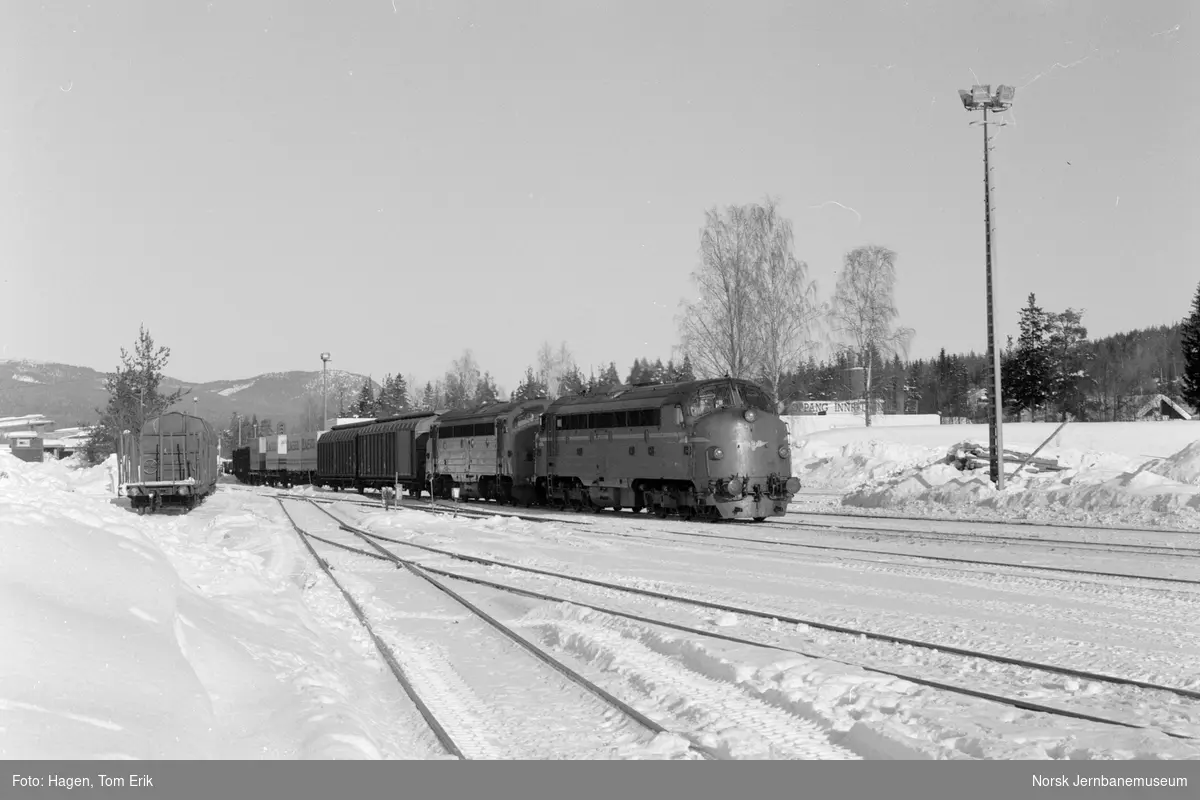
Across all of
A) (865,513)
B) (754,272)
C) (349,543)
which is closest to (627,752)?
(349,543)

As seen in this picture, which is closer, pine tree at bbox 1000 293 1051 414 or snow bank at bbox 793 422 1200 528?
snow bank at bbox 793 422 1200 528

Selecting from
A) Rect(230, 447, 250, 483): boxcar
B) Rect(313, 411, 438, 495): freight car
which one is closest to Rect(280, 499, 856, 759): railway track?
Rect(313, 411, 438, 495): freight car

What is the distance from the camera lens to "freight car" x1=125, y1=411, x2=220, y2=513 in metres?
30.4

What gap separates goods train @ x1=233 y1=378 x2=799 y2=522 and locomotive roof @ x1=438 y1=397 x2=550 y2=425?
0.07m

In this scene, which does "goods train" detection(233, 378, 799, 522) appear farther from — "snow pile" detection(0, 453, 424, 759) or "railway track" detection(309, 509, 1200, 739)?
"snow pile" detection(0, 453, 424, 759)

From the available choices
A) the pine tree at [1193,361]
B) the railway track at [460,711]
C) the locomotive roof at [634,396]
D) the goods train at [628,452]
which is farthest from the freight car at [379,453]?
the pine tree at [1193,361]

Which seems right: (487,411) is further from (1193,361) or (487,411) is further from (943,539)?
(1193,361)

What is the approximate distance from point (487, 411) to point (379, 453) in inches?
458

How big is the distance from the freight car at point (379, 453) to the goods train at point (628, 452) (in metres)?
0.48

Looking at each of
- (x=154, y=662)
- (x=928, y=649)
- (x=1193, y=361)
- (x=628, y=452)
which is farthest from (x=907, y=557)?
(x=1193, y=361)

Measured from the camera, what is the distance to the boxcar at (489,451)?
31344 millimetres

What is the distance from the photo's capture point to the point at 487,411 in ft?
111

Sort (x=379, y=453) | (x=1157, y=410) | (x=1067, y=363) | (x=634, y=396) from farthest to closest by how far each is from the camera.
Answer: (x=1157, y=410), (x=1067, y=363), (x=379, y=453), (x=634, y=396)

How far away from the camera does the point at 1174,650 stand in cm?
816
